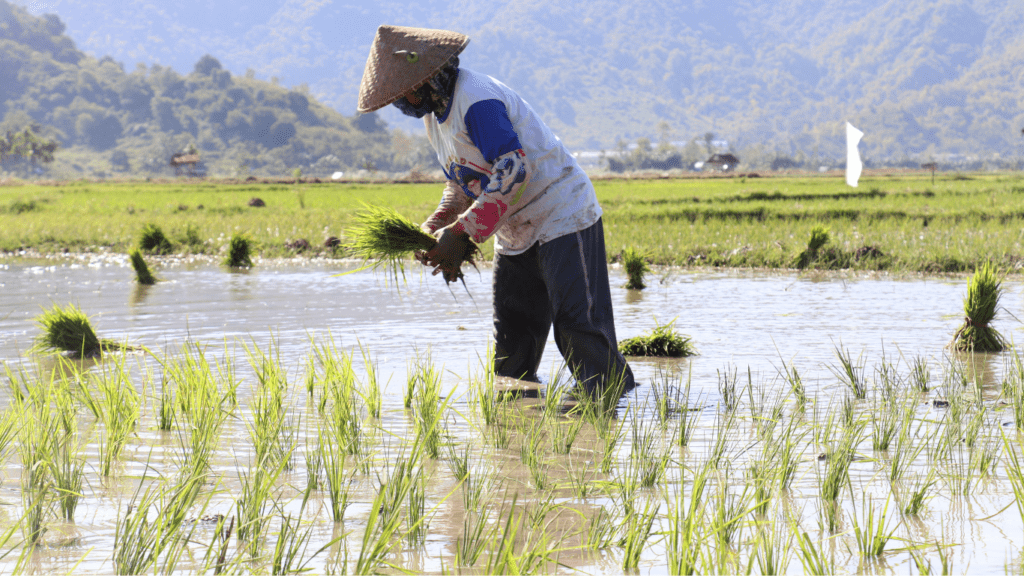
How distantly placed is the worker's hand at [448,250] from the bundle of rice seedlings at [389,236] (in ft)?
0.40

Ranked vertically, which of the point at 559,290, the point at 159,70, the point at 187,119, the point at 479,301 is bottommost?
the point at 479,301

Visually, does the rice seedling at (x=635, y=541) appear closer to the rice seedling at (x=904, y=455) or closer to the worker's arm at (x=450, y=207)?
the rice seedling at (x=904, y=455)

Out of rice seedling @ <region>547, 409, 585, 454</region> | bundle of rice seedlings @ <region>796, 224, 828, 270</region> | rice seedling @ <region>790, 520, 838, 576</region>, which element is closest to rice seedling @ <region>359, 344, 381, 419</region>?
rice seedling @ <region>547, 409, 585, 454</region>

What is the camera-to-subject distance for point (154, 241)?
12.0 meters

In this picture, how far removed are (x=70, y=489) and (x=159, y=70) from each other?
196m

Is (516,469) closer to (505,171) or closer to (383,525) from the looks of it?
(383,525)

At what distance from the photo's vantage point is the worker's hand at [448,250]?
10.8ft

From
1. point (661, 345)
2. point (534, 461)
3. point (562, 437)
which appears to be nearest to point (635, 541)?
point (534, 461)

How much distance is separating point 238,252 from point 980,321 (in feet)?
26.6

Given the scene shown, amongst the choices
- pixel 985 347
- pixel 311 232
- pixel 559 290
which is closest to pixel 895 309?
pixel 985 347

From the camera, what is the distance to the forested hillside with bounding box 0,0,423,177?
6019 inches

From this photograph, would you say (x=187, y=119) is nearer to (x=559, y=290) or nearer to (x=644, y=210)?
(x=644, y=210)

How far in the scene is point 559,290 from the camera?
351cm

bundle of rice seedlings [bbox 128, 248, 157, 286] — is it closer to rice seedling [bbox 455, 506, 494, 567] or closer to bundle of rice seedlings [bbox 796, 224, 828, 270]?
bundle of rice seedlings [bbox 796, 224, 828, 270]
